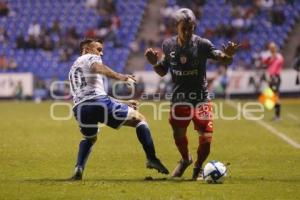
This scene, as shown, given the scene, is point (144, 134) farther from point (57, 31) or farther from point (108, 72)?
point (57, 31)

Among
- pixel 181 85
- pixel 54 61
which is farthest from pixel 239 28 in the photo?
pixel 181 85

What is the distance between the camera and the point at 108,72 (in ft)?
35.3

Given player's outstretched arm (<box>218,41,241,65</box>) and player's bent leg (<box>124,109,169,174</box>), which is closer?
player's outstretched arm (<box>218,41,241,65</box>)

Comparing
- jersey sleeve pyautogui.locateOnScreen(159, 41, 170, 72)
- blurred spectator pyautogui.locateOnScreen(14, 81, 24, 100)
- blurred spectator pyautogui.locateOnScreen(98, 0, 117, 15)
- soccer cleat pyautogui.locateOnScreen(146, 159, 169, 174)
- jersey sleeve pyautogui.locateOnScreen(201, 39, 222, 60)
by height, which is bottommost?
blurred spectator pyautogui.locateOnScreen(14, 81, 24, 100)

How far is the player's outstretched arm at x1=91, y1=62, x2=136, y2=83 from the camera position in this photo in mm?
10586

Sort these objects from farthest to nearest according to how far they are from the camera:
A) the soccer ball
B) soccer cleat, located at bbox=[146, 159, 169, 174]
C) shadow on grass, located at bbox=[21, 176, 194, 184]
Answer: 1. soccer cleat, located at bbox=[146, 159, 169, 174]
2. shadow on grass, located at bbox=[21, 176, 194, 184]
3. the soccer ball

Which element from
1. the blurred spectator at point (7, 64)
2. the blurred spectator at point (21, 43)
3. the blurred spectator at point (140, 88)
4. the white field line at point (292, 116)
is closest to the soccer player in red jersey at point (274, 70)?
the white field line at point (292, 116)

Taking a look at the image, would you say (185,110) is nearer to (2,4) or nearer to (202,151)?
(202,151)

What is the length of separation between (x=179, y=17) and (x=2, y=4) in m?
31.1

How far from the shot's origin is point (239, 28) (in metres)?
36.7

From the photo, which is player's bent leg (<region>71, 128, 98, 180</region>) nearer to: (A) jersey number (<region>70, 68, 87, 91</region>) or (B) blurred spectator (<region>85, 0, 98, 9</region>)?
(A) jersey number (<region>70, 68, 87, 91</region>)

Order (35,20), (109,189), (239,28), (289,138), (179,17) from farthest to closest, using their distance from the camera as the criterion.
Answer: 1. (35,20)
2. (239,28)
3. (289,138)
4. (179,17)
5. (109,189)

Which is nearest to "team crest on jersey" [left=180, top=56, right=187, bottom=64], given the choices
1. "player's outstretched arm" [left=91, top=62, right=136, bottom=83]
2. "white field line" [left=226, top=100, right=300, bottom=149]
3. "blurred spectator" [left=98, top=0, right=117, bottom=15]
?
"player's outstretched arm" [left=91, top=62, right=136, bottom=83]

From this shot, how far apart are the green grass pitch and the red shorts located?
80 centimetres
